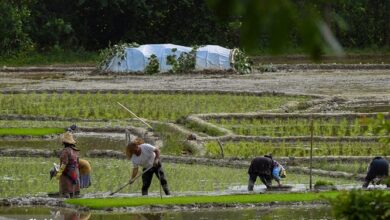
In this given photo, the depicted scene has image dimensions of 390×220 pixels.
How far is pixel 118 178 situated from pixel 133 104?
11.1m

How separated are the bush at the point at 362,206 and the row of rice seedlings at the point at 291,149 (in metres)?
12.6

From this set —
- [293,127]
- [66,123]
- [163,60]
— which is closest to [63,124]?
[66,123]

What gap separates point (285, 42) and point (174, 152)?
1664cm

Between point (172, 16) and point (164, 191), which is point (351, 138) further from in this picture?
point (172, 16)

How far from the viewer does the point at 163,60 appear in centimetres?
3806

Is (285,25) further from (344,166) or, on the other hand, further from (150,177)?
(344,166)

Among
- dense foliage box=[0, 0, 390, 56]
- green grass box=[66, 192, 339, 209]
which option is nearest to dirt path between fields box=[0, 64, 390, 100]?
dense foliage box=[0, 0, 390, 56]

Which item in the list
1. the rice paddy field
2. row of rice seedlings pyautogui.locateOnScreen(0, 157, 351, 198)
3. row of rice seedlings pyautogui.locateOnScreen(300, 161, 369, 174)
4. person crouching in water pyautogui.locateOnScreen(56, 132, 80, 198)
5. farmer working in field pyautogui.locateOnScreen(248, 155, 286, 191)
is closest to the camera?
person crouching in water pyautogui.locateOnScreen(56, 132, 80, 198)

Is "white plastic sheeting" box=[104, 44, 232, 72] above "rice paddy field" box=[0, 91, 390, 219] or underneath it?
above

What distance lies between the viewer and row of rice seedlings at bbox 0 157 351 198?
14242mm

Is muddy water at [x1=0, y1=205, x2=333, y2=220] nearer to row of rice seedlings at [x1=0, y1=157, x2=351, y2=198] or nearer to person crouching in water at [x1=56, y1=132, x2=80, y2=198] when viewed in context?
person crouching in water at [x1=56, y1=132, x2=80, y2=198]

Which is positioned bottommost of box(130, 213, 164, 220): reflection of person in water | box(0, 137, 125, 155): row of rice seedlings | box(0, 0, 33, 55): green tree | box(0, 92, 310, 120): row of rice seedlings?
box(0, 137, 125, 155): row of rice seedlings

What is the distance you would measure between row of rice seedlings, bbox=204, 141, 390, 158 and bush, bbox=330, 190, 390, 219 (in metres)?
12.6

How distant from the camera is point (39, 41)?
46219 millimetres
